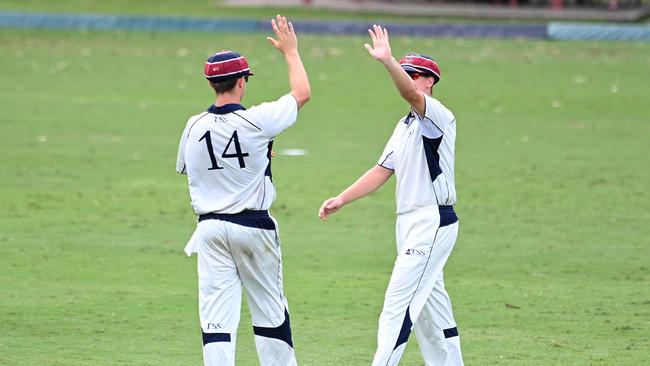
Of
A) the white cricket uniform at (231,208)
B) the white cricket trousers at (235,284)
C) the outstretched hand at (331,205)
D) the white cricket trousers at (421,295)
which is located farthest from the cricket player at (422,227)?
the white cricket uniform at (231,208)

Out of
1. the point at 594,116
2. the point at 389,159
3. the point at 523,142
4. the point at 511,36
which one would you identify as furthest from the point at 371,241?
the point at 511,36

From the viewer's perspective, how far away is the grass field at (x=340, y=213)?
9844 mm

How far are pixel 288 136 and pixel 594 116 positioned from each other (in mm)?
→ 5793

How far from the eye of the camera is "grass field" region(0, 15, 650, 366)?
984 centimetres

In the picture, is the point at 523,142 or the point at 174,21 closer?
the point at 523,142

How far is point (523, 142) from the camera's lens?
20000 mm

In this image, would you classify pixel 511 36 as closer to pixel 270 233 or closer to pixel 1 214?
pixel 1 214

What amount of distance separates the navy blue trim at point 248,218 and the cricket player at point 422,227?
0.93 meters

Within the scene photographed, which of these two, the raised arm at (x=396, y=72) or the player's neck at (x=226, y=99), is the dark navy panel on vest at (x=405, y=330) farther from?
the player's neck at (x=226, y=99)

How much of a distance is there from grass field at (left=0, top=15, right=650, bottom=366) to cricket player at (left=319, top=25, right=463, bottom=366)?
97cm

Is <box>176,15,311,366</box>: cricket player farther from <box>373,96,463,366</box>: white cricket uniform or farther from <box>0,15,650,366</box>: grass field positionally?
<box>0,15,650,366</box>: grass field

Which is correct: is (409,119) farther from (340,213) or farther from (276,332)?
(340,213)

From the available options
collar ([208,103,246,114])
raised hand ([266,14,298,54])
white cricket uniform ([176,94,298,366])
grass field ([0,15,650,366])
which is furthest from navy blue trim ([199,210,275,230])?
grass field ([0,15,650,366])

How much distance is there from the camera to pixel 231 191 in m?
7.55
